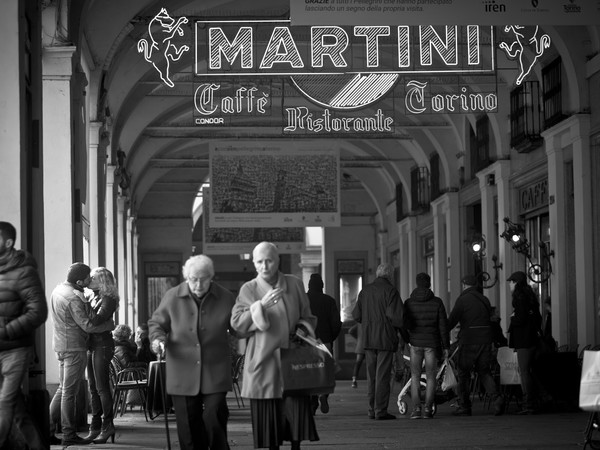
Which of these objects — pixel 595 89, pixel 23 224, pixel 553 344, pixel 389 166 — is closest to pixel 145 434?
pixel 23 224

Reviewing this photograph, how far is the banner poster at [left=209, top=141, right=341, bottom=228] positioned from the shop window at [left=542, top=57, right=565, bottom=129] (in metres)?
4.32

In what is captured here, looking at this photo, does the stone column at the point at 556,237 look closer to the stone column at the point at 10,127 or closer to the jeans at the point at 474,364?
the jeans at the point at 474,364

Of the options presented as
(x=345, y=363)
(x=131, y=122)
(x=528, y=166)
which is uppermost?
(x=131, y=122)

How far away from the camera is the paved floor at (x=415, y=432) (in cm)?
988

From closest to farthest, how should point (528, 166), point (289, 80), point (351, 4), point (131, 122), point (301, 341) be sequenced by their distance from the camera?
point (301, 341), point (351, 4), point (289, 80), point (528, 166), point (131, 122)

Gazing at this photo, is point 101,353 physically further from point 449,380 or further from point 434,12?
point 449,380

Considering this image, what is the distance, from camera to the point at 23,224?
9.43 metres

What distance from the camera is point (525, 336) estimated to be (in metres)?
13.4

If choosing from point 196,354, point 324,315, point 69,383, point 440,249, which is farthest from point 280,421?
point 440,249

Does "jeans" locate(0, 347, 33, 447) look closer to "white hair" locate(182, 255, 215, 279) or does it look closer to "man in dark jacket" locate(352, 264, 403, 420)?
"white hair" locate(182, 255, 215, 279)

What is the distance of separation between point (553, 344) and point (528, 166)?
486 centimetres

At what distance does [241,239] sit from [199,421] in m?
23.4

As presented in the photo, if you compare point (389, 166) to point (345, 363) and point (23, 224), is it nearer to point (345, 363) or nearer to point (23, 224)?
point (345, 363)

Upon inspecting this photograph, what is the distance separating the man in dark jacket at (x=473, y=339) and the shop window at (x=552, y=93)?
4.26 metres
